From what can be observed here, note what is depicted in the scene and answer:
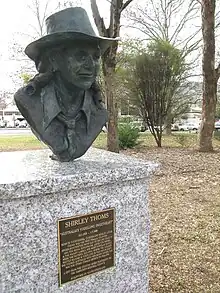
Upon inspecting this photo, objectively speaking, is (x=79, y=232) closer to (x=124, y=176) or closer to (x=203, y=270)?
(x=124, y=176)

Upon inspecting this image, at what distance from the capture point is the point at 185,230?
14.7ft

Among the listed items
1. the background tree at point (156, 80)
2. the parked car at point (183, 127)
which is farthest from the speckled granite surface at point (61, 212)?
the parked car at point (183, 127)

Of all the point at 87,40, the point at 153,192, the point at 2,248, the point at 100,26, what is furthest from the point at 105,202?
the point at 100,26

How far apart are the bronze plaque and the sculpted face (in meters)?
0.91

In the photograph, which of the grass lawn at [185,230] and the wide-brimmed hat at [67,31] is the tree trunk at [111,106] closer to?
the grass lawn at [185,230]

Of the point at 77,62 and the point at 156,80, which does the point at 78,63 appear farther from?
the point at 156,80

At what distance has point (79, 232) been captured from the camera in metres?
2.41

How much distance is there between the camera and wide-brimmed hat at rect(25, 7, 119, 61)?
240 centimetres

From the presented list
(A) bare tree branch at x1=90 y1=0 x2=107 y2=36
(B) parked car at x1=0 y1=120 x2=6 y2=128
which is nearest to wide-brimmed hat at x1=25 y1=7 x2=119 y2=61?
(A) bare tree branch at x1=90 y1=0 x2=107 y2=36

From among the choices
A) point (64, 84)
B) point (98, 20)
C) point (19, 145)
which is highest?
point (98, 20)

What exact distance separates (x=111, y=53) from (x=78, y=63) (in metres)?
6.85

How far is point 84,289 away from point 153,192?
151 inches

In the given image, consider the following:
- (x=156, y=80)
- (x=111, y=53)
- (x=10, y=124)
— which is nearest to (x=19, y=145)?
(x=156, y=80)

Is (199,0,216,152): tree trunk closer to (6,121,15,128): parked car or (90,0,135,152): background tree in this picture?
(90,0,135,152): background tree
